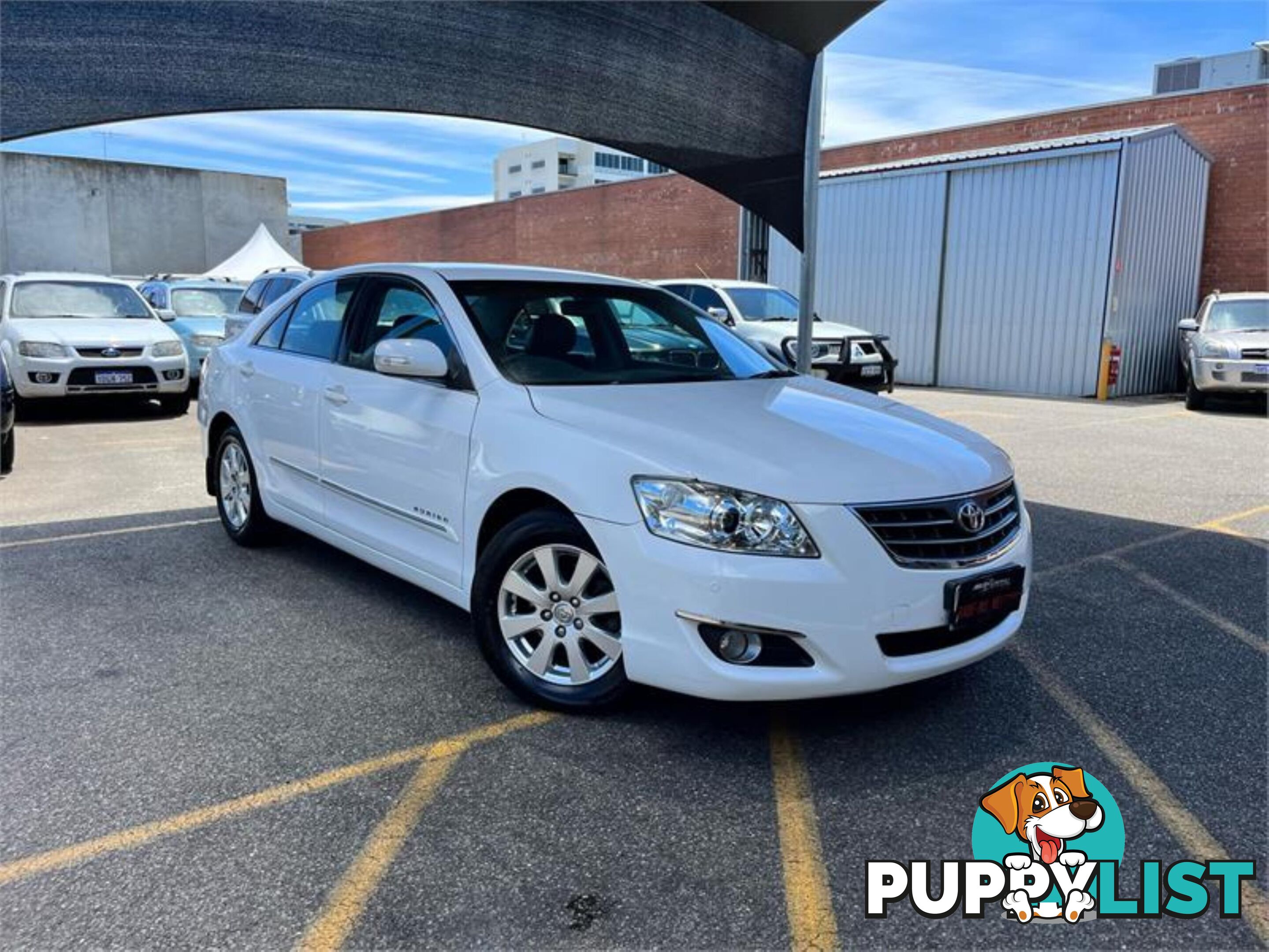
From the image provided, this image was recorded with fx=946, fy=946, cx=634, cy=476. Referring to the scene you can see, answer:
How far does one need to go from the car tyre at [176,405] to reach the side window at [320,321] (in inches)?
287

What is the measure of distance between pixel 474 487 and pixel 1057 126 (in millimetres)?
19215

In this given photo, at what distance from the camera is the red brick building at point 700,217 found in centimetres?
1661

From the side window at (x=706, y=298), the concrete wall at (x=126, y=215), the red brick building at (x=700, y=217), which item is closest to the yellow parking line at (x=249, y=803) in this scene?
the side window at (x=706, y=298)

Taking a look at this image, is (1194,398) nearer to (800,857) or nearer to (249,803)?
(800,857)

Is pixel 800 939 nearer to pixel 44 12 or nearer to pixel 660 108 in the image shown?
pixel 44 12

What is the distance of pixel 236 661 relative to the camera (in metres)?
3.89

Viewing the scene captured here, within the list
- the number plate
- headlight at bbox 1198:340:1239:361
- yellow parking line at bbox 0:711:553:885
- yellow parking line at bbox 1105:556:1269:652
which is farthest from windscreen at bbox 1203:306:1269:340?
yellow parking line at bbox 0:711:553:885

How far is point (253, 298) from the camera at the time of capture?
13.4m

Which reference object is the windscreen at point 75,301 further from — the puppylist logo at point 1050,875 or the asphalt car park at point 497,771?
the puppylist logo at point 1050,875

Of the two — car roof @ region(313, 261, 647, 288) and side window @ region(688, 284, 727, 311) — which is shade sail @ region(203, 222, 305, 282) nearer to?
side window @ region(688, 284, 727, 311)

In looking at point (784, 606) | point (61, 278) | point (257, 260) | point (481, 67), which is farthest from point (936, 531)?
point (257, 260)

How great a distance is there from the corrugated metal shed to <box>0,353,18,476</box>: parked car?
594 inches

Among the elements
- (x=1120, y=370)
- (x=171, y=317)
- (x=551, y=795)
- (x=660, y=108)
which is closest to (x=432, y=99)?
(x=660, y=108)

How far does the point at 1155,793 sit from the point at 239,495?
485 centimetres
